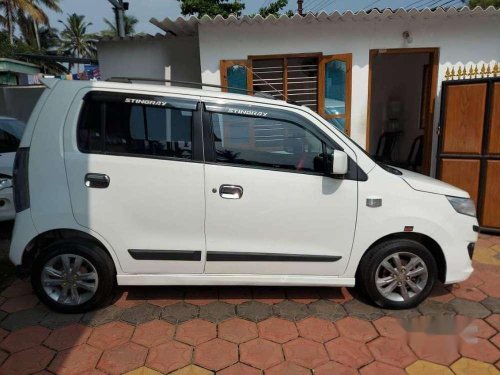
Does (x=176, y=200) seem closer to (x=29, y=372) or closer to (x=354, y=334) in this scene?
(x=29, y=372)

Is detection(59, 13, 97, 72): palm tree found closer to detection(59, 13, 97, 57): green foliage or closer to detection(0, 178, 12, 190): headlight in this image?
detection(59, 13, 97, 57): green foliage

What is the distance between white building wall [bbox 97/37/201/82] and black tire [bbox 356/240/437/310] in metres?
5.18

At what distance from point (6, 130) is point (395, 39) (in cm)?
621

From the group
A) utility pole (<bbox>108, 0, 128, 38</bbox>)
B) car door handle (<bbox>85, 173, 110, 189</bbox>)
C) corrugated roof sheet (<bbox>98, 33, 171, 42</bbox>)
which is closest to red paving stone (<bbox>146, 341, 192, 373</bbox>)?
car door handle (<bbox>85, 173, 110, 189</bbox>)

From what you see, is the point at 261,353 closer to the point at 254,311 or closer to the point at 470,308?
the point at 254,311

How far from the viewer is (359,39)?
6.07 metres

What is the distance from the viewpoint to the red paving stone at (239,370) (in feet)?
8.34

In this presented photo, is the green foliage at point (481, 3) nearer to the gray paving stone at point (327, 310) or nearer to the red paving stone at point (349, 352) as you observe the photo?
the gray paving stone at point (327, 310)

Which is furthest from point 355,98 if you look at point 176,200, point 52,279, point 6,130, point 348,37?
point 6,130

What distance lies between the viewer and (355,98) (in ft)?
20.5

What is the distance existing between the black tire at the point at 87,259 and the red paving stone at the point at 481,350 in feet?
9.08

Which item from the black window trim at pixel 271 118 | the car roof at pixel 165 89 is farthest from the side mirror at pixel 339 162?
the car roof at pixel 165 89

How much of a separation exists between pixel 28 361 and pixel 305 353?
1.95 metres

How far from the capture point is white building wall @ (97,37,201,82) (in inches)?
285
